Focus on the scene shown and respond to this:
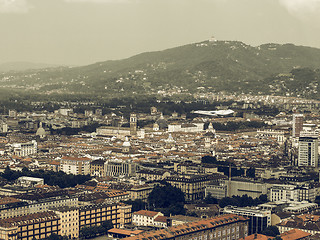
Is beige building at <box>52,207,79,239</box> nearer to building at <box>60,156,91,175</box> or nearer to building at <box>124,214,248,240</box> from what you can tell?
building at <box>124,214,248,240</box>

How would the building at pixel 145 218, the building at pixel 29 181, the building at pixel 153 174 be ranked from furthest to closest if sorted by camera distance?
the building at pixel 153 174 → the building at pixel 29 181 → the building at pixel 145 218

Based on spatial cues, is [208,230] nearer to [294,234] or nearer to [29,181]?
[294,234]

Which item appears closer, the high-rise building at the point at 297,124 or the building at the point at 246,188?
the building at the point at 246,188

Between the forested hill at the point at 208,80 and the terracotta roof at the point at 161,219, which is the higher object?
the forested hill at the point at 208,80

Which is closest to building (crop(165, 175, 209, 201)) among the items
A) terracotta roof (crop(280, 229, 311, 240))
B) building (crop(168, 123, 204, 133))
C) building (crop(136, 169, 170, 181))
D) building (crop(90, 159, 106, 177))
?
building (crop(136, 169, 170, 181))

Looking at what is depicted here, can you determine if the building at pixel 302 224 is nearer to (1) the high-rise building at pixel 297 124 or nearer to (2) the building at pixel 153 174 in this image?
(2) the building at pixel 153 174

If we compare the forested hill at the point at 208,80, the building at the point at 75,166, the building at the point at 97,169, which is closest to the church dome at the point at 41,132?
the building at the point at 75,166
